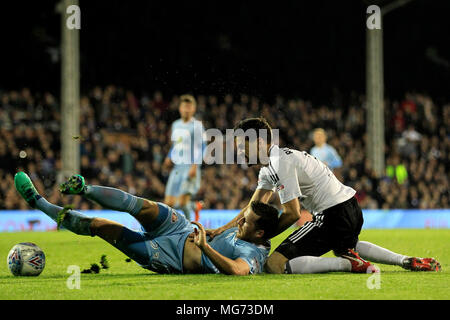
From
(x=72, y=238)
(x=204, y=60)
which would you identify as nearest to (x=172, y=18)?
(x=204, y=60)

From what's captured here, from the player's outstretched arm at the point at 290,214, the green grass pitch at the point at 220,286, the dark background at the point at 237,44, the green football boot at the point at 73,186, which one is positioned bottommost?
the green grass pitch at the point at 220,286

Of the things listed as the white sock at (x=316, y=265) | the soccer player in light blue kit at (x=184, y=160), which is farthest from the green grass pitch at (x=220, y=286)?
the soccer player in light blue kit at (x=184, y=160)

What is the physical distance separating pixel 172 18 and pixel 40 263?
18.2 meters

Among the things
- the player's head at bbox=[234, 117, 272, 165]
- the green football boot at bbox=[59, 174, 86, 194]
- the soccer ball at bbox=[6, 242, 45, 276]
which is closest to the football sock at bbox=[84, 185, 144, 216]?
the green football boot at bbox=[59, 174, 86, 194]

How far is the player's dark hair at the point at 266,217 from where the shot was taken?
6.32m

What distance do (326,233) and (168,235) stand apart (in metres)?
1.41

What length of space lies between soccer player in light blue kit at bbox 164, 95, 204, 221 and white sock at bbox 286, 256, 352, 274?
5550 millimetres

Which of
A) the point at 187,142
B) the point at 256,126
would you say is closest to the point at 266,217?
the point at 256,126

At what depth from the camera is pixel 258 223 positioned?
642cm

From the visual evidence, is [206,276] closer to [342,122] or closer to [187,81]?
[187,81]

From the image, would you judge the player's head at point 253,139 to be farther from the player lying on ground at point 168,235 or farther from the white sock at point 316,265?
the white sock at point 316,265

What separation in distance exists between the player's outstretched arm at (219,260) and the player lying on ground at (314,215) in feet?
1.54

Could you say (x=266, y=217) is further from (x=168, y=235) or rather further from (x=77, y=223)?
(x=77, y=223)
